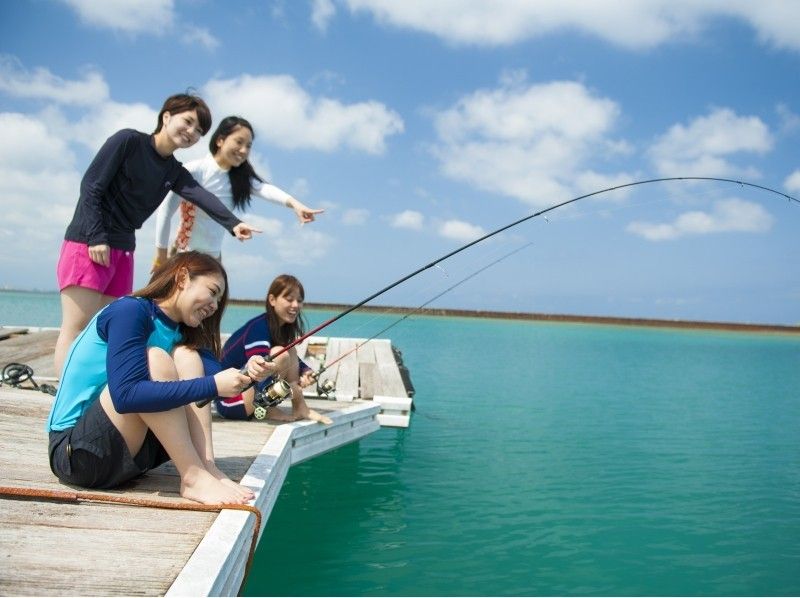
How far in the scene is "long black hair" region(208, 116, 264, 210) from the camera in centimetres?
417

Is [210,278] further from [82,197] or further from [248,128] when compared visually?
[248,128]

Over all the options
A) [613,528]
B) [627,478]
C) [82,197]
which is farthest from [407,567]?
[627,478]

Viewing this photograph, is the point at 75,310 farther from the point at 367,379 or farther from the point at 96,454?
the point at 367,379

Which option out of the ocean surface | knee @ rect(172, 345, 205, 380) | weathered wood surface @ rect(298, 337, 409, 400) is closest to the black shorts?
knee @ rect(172, 345, 205, 380)

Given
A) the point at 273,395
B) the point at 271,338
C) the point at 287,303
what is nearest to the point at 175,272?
the point at 273,395

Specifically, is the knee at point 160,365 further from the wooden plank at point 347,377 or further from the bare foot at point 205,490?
the wooden plank at point 347,377

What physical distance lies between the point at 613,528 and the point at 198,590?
12.5 feet

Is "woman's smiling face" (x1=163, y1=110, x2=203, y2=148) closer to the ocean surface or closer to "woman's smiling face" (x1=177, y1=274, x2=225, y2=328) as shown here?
"woman's smiling face" (x1=177, y1=274, x2=225, y2=328)

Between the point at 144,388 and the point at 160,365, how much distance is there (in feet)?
0.52

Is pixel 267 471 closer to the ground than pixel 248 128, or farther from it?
closer to the ground

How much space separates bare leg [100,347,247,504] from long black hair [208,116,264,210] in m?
2.27

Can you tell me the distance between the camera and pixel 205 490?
7.77ft

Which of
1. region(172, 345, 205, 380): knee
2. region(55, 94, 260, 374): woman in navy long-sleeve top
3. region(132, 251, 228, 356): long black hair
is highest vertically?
region(55, 94, 260, 374): woman in navy long-sleeve top

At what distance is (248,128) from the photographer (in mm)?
4203
